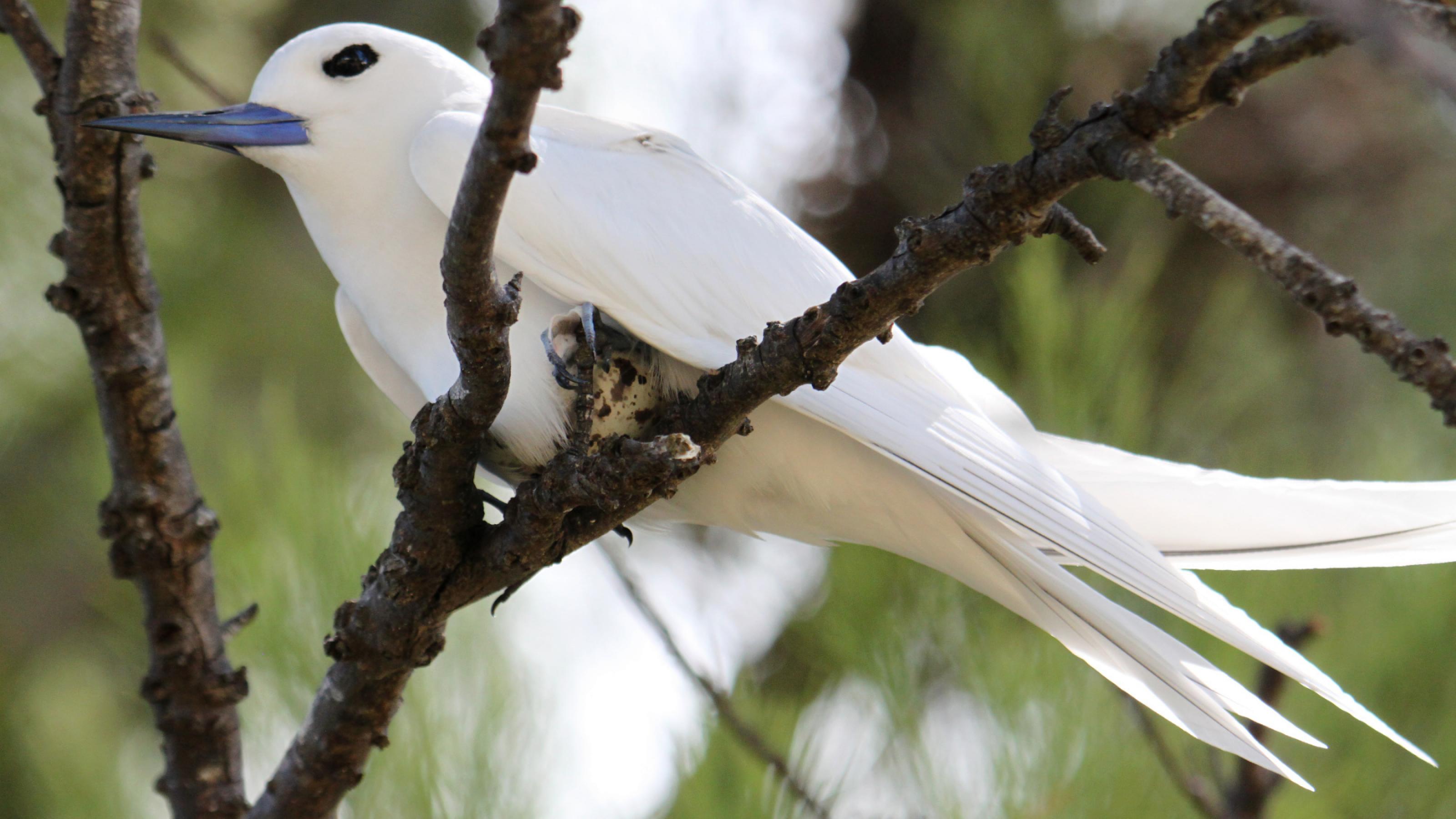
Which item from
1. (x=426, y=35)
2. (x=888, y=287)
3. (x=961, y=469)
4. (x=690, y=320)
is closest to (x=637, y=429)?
(x=690, y=320)

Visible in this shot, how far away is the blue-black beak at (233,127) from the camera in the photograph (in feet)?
3.97

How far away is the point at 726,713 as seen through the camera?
52.8 inches

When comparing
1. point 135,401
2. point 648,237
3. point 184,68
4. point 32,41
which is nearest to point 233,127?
point 184,68

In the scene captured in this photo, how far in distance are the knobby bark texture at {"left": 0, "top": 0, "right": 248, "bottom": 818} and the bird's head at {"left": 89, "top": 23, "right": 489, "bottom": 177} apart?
0.14 m

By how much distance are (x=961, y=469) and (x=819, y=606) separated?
34.1 inches

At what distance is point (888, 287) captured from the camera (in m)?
0.82

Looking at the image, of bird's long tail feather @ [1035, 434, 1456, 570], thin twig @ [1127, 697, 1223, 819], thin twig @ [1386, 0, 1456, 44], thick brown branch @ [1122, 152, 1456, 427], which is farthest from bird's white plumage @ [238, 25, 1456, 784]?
thin twig @ [1386, 0, 1456, 44]

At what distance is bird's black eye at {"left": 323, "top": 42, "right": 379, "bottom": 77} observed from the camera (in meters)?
1.42

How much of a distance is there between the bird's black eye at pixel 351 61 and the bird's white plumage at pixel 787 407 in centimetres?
1

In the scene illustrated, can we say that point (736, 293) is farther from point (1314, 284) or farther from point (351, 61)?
point (1314, 284)

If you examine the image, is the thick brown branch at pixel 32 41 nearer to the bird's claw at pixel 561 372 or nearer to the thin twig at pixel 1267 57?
the bird's claw at pixel 561 372

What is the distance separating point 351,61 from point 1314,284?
1131mm

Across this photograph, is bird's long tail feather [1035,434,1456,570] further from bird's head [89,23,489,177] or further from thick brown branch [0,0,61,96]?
thick brown branch [0,0,61,96]

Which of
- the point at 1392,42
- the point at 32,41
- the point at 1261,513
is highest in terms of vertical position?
the point at 32,41
